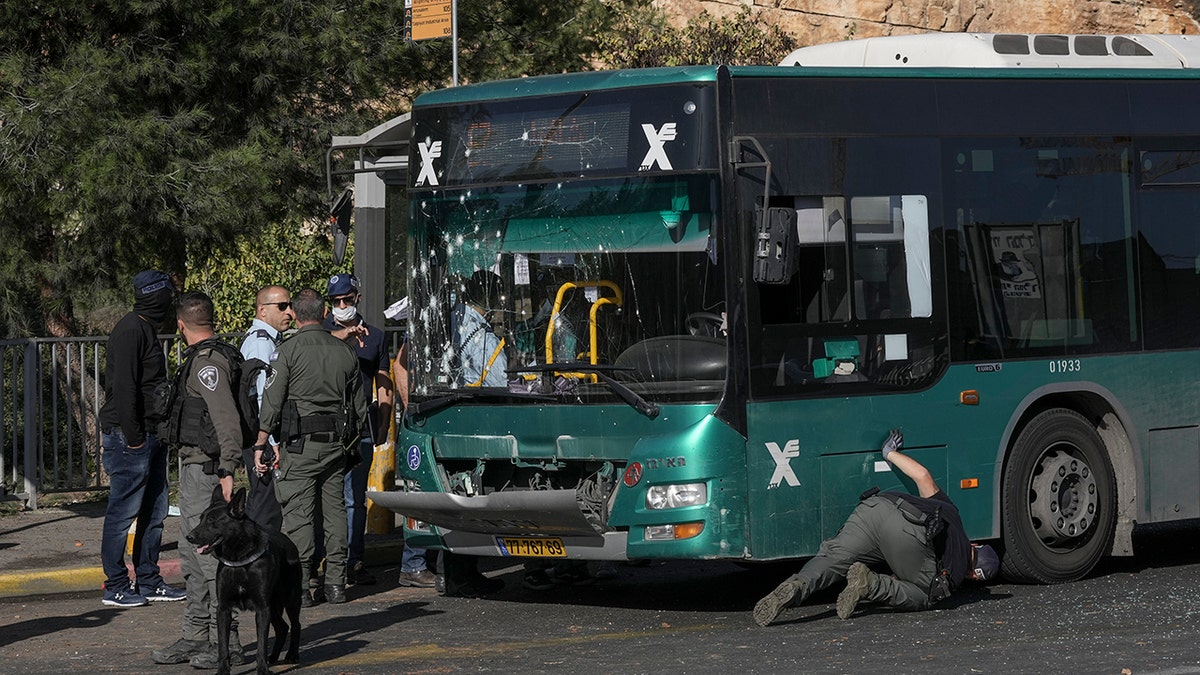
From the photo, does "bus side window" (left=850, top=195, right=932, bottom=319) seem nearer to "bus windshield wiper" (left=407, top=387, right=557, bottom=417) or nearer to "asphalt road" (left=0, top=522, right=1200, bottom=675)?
"asphalt road" (left=0, top=522, right=1200, bottom=675)

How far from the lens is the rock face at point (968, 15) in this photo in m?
49.0

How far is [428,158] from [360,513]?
7.91 feet

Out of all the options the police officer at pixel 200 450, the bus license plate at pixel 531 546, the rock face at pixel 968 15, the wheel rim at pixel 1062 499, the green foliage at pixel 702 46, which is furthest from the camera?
the rock face at pixel 968 15

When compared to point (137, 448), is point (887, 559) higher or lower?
lower

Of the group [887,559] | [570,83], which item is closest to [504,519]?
[887,559]

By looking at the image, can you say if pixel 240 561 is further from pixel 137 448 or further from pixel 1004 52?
pixel 1004 52

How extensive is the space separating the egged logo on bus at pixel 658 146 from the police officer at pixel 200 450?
241 cm

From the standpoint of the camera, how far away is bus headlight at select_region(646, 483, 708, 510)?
909cm

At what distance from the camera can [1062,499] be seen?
34.4 ft

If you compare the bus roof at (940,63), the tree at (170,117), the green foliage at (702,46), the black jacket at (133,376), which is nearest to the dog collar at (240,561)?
the black jacket at (133,376)

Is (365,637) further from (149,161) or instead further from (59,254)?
(59,254)

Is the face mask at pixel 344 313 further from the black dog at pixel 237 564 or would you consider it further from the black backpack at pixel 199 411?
the black dog at pixel 237 564

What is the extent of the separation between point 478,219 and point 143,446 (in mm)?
2362

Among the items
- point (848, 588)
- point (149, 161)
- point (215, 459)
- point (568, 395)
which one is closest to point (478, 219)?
point (568, 395)
